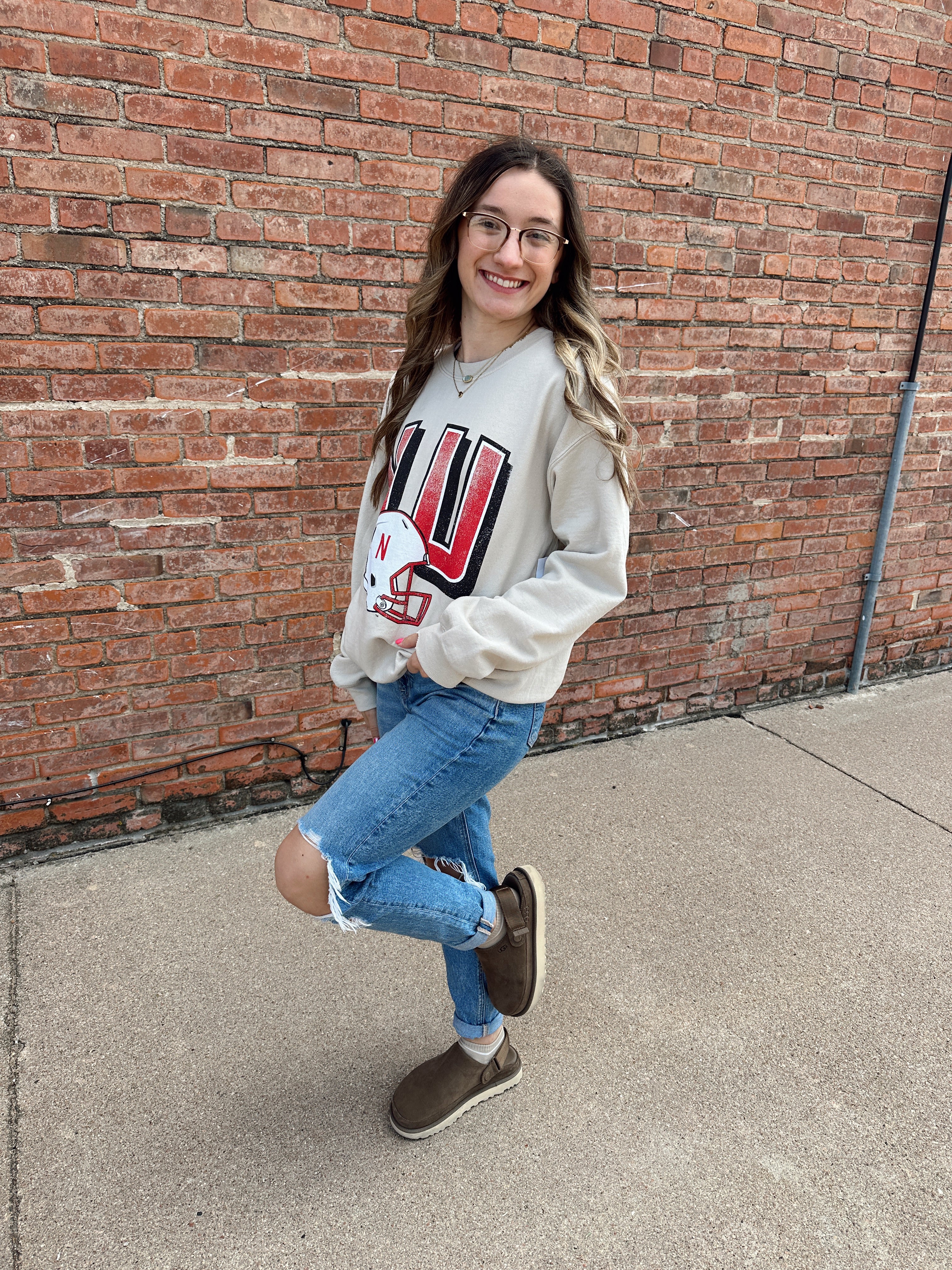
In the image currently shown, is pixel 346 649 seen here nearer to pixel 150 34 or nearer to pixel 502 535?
pixel 502 535

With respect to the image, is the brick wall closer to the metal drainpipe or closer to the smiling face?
the metal drainpipe

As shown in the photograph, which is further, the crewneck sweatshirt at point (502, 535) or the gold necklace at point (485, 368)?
the gold necklace at point (485, 368)

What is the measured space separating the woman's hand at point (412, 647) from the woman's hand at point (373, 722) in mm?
301

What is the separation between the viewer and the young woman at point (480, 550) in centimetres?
149

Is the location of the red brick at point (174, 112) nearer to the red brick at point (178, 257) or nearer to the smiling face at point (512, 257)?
the red brick at point (178, 257)

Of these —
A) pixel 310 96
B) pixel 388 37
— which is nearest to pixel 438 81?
pixel 388 37

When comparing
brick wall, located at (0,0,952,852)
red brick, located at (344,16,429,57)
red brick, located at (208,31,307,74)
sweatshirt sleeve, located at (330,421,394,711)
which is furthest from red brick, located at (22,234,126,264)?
sweatshirt sleeve, located at (330,421,394,711)

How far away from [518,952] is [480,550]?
815mm

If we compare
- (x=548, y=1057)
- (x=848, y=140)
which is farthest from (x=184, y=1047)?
(x=848, y=140)

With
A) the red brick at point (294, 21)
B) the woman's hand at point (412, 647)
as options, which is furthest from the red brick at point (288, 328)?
the woman's hand at point (412, 647)

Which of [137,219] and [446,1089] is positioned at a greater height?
[137,219]

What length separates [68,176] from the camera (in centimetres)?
227

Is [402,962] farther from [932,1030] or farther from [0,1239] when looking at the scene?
[932,1030]

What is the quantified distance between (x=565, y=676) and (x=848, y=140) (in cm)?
235
